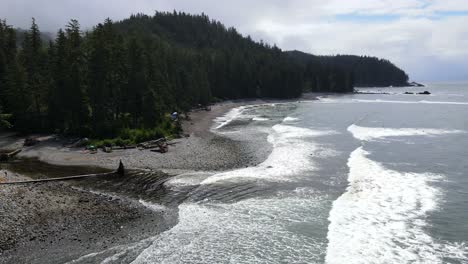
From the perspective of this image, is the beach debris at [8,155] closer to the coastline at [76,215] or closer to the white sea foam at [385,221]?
the coastline at [76,215]

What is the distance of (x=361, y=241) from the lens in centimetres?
2089

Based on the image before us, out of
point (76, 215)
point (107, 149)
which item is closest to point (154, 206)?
point (76, 215)

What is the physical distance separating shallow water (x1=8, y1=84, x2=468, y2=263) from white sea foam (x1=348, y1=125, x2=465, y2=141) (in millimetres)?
10577

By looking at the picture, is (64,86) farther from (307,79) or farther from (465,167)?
(307,79)

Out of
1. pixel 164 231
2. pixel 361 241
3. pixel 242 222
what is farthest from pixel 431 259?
pixel 164 231

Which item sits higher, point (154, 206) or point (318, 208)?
point (154, 206)

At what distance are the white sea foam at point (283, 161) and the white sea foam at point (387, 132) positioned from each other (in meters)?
5.47

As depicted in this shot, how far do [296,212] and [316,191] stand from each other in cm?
531

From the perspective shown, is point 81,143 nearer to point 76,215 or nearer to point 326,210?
point 76,215

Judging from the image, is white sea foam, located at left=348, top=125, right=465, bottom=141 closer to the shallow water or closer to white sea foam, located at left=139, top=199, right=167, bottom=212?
the shallow water

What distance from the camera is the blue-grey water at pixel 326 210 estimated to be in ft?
63.6

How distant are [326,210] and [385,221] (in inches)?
139

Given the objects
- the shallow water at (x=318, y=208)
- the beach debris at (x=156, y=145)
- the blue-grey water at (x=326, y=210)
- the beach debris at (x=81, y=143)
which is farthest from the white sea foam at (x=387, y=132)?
the beach debris at (x=81, y=143)

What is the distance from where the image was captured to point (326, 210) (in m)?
25.4
